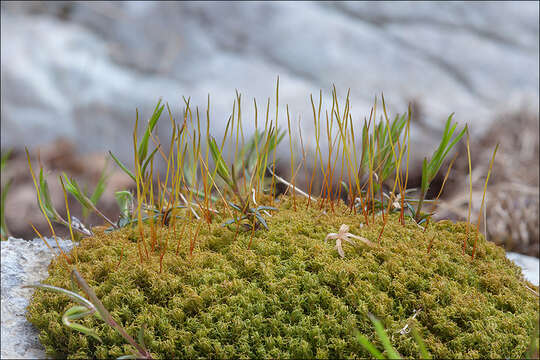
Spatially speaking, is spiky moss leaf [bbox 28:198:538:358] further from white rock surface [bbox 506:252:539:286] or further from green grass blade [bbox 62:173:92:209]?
white rock surface [bbox 506:252:539:286]

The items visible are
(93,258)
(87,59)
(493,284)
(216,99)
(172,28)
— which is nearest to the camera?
(493,284)

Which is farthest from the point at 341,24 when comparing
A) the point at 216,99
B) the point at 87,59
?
the point at 87,59

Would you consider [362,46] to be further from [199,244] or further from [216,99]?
[199,244]

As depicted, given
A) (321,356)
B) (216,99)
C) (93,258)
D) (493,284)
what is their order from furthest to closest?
(216,99) < (93,258) < (493,284) < (321,356)

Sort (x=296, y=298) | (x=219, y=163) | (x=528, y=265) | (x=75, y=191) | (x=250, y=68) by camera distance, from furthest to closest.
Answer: (x=250, y=68) < (x=528, y=265) < (x=75, y=191) < (x=219, y=163) < (x=296, y=298)

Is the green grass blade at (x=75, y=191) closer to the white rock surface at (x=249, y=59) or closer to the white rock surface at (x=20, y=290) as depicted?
the white rock surface at (x=20, y=290)

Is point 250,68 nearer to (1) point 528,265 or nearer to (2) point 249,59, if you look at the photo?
(2) point 249,59

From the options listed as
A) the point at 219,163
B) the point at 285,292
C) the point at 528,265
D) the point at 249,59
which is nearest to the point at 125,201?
the point at 219,163
